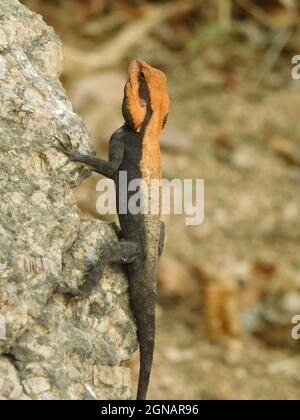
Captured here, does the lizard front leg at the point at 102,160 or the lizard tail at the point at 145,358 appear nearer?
the lizard front leg at the point at 102,160

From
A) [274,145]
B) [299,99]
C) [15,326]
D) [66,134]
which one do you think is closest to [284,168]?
[274,145]

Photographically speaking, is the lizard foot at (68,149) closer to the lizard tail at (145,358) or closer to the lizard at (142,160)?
the lizard at (142,160)

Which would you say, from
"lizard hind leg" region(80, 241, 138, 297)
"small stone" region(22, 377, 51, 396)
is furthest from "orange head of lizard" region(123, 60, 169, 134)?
"small stone" region(22, 377, 51, 396)

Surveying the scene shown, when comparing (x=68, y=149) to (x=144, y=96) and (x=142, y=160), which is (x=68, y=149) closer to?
(x=142, y=160)

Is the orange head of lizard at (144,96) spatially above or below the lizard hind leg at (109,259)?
above

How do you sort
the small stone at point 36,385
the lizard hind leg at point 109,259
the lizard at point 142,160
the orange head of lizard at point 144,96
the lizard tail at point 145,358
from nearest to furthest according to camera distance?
the small stone at point 36,385, the lizard hind leg at point 109,259, the lizard tail at point 145,358, the lizard at point 142,160, the orange head of lizard at point 144,96

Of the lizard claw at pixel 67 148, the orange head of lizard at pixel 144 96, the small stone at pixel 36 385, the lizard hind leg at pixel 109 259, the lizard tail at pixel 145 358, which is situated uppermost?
the orange head of lizard at pixel 144 96

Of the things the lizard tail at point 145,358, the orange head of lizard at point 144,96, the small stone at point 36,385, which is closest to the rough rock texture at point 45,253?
the small stone at point 36,385
